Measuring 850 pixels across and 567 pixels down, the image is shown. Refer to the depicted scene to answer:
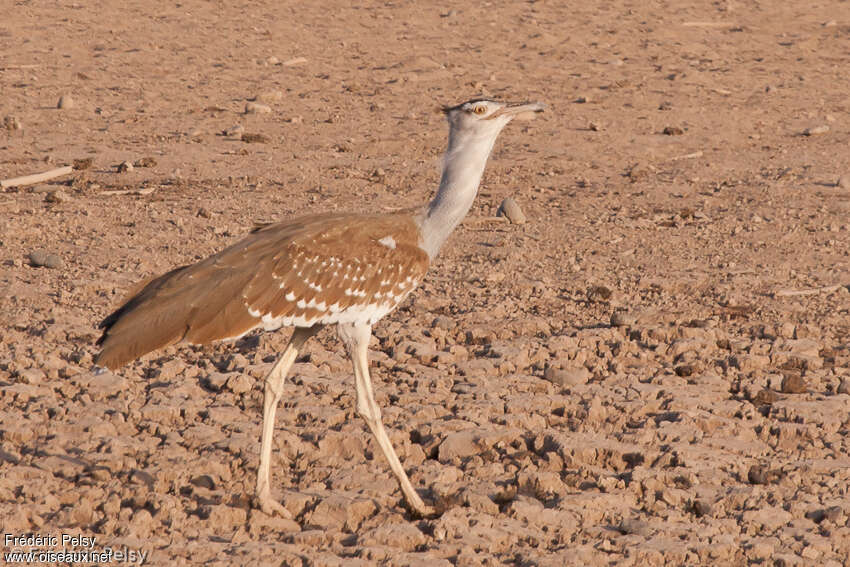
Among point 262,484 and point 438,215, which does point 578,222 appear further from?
point 262,484

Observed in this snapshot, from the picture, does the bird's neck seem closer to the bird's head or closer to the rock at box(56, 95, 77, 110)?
the bird's head

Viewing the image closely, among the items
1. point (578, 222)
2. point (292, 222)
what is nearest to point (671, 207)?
point (578, 222)

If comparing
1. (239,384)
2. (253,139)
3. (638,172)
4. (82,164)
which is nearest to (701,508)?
(239,384)

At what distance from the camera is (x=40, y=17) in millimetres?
15000

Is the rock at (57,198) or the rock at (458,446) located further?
the rock at (57,198)

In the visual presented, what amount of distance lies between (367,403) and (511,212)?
4444 mm

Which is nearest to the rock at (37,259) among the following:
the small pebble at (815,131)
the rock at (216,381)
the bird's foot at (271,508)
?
the rock at (216,381)

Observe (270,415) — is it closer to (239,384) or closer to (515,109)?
(239,384)

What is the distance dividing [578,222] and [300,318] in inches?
184

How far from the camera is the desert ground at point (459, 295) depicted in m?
4.79

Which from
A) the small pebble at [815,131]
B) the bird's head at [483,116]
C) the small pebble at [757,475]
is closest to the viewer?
the bird's head at [483,116]

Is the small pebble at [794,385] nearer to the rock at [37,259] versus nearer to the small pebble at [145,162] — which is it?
the rock at [37,259]

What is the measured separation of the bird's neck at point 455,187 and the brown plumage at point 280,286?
0.25 ft

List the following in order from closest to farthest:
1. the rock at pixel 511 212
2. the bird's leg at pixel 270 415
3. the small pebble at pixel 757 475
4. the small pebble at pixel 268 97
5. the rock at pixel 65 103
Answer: the bird's leg at pixel 270 415
the small pebble at pixel 757 475
the rock at pixel 511 212
the rock at pixel 65 103
the small pebble at pixel 268 97
